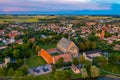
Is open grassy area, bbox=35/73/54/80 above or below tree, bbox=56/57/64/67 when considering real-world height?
below

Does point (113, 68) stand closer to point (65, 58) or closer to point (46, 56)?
point (65, 58)

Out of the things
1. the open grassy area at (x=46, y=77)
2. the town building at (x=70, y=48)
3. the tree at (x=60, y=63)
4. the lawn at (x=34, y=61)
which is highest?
the town building at (x=70, y=48)

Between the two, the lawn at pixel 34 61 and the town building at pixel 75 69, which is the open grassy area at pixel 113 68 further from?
the lawn at pixel 34 61

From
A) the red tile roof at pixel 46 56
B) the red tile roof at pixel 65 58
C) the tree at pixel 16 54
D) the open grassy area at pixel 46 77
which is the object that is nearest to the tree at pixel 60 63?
the red tile roof at pixel 65 58

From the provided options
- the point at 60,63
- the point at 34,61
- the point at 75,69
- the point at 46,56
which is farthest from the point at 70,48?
the point at 75,69

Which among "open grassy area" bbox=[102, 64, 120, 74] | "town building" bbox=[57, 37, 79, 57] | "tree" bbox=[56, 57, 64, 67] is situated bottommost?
"open grassy area" bbox=[102, 64, 120, 74]

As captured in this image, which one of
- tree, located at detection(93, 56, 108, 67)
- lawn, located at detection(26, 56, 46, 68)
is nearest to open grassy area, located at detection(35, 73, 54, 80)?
lawn, located at detection(26, 56, 46, 68)

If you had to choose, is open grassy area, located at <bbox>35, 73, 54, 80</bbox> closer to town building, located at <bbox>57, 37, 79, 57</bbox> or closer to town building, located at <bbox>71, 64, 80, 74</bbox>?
town building, located at <bbox>71, 64, 80, 74</bbox>

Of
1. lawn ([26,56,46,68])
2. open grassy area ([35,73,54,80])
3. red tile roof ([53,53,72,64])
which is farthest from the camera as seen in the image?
lawn ([26,56,46,68])
